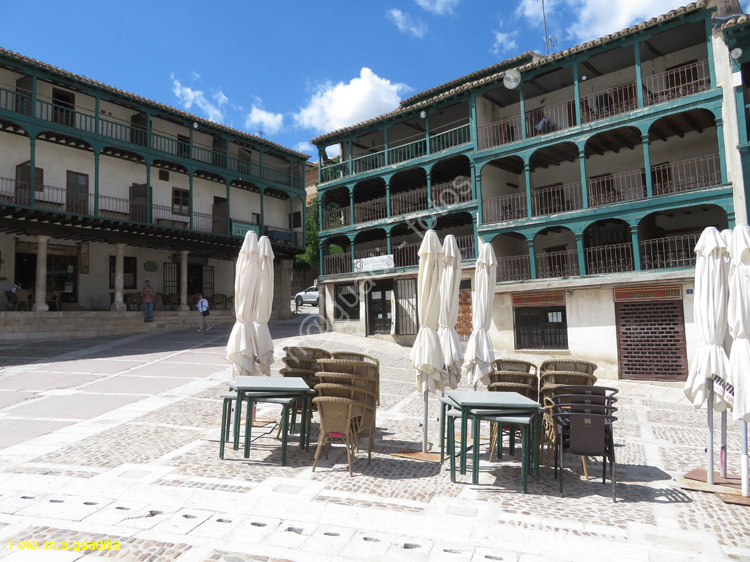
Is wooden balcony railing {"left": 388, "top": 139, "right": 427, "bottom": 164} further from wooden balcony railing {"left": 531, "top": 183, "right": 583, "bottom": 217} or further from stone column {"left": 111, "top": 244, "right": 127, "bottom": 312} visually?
stone column {"left": 111, "top": 244, "right": 127, "bottom": 312}

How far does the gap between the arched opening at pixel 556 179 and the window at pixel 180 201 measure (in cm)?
1726

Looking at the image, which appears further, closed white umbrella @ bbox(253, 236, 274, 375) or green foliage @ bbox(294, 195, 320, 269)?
green foliage @ bbox(294, 195, 320, 269)

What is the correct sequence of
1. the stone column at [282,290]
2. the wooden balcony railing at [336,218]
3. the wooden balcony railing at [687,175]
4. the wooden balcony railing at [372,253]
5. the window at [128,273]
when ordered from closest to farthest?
the wooden balcony railing at [687,175] → the window at [128,273] → the wooden balcony railing at [372,253] → the wooden balcony railing at [336,218] → the stone column at [282,290]

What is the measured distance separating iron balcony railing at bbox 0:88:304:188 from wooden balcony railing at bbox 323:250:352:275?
25.2 ft

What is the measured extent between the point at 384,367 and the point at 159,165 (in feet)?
57.0

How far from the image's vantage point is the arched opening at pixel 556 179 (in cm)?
1823

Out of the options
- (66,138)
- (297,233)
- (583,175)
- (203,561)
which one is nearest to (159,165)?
(66,138)

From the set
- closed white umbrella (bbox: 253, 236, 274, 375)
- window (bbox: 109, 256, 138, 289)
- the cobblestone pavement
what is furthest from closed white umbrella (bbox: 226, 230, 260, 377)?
window (bbox: 109, 256, 138, 289)

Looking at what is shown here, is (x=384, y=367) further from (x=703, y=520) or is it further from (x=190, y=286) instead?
(x=190, y=286)

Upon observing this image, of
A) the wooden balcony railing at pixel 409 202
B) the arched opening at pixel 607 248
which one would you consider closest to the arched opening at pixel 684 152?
the arched opening at pixel 607 248

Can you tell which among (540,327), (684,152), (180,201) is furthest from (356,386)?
(180,201)

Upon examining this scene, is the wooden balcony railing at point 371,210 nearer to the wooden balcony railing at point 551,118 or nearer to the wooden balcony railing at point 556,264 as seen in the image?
the wooden balcony railing at point 551,118

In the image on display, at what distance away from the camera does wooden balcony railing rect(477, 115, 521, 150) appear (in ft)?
64.0

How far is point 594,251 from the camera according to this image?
58.0 feet
